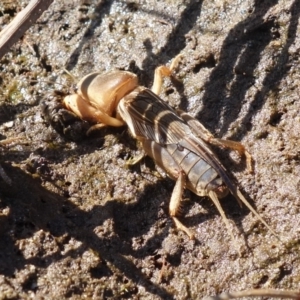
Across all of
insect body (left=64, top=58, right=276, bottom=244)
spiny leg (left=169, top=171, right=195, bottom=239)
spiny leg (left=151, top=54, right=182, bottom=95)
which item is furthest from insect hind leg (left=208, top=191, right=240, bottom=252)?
spiny leg (left=151, top=54, right=182, bottom=95)

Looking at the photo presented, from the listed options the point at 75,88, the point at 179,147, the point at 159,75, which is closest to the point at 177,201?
the point at 179,147

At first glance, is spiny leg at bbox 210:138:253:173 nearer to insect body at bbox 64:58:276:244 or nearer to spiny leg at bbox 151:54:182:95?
insect body at bbox 64:58:276:244

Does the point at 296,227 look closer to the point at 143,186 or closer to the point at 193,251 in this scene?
the point at 193,251

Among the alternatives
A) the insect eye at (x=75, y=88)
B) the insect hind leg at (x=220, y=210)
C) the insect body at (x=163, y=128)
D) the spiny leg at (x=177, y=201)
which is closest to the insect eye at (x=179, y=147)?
the insect body at (x=163, y=128)

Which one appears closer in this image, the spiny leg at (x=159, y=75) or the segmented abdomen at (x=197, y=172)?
the segmented abdomen at (x=197, y=172)

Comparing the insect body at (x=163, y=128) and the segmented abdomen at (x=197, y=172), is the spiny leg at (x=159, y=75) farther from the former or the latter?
the segmented abdomen at (x=197, y=172)
